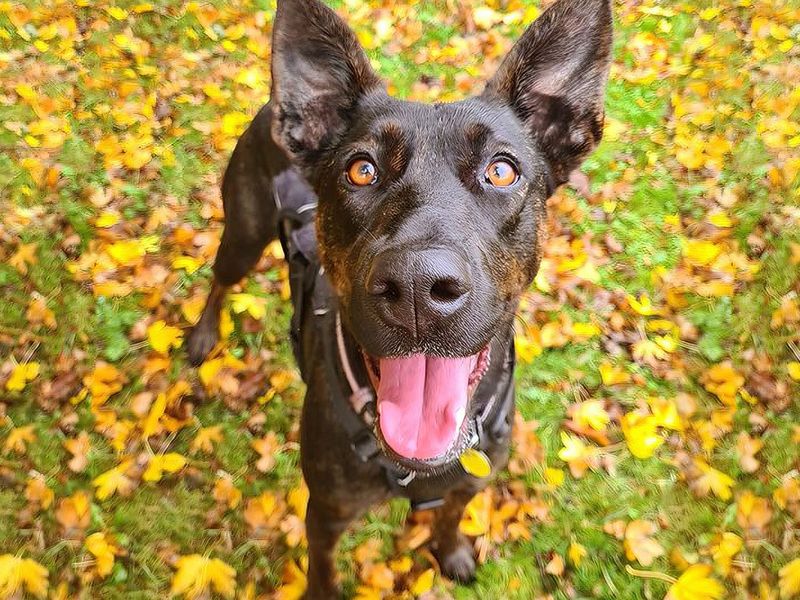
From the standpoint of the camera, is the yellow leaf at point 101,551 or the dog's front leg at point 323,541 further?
the yellow leaf at point 101,551

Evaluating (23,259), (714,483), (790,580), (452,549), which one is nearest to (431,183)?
(452,549)

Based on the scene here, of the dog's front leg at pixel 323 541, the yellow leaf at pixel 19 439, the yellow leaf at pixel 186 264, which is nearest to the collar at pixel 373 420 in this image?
the dog's front leg at pixel 323 541

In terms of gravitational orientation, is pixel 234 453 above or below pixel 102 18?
below

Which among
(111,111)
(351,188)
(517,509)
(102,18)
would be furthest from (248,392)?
(102,18)

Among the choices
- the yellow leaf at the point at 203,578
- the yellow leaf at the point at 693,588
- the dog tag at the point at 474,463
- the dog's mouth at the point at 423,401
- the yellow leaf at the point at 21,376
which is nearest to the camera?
the dog's mouth at the point at 423,401

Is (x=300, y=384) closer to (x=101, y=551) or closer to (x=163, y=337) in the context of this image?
(x=163, y=337)

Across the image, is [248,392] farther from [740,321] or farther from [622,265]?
[740,321]

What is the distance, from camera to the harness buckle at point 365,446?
2689 millimetres

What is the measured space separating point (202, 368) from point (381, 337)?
2.86 m

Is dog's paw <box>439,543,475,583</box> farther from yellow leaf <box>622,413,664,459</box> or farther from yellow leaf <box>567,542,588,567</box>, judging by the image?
yellow leaf <box>622,413,664,459</box>

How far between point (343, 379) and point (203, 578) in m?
1.88

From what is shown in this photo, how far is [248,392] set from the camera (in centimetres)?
461

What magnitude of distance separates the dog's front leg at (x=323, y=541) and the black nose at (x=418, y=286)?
1.23 metres

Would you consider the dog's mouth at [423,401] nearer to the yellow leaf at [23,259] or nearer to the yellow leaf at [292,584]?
the yellow leaf at [292,584]
